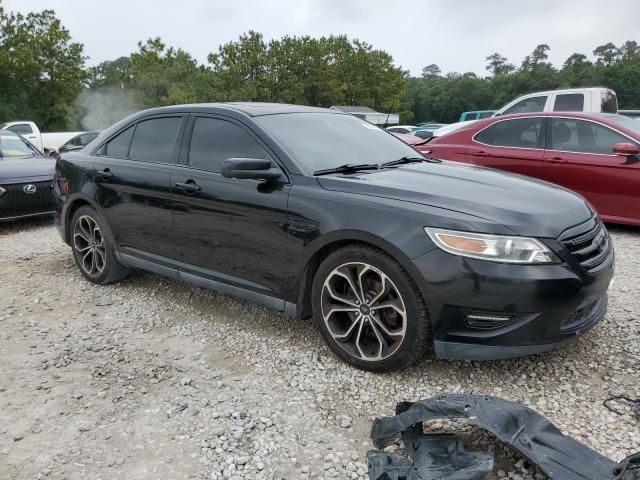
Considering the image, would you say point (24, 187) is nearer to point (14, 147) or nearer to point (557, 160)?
point (14, 147)

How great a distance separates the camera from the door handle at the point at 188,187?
12.2ft

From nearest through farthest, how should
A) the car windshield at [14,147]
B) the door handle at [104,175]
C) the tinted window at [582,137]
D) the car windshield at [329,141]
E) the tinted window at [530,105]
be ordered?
the car windshield at [329,141]
the door handle at [104,175]
the tinted window at [582,137]
the car windshield at [14,147]
the tinted window at [530,105]

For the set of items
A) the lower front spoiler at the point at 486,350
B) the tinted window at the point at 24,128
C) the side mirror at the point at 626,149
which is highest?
the tinted window at the point at 24,128

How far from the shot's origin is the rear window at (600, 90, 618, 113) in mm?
9875

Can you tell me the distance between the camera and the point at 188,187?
3.76 meters

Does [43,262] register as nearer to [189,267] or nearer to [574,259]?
[189,267]

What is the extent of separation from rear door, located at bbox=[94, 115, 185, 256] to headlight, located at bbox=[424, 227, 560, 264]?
7.30 ft

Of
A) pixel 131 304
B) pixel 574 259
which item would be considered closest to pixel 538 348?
pixel 574 259

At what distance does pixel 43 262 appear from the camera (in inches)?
219

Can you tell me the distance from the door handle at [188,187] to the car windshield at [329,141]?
0.64 m

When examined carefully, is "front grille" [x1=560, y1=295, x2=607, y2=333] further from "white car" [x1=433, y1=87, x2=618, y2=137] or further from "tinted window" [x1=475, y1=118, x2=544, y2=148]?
"white car" [x1=433, y1=87, x2=618, y2=137]

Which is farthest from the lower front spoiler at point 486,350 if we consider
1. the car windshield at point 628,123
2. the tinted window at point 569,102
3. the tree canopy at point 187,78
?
the tree canopy at point 187,78

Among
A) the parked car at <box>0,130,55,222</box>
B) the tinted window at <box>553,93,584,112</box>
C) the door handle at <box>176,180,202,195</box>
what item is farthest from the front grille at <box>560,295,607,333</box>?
the tinted window at <box>553,93,584,112</box>

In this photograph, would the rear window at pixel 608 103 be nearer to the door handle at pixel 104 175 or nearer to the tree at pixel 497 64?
the door handle at pixel 104 175
